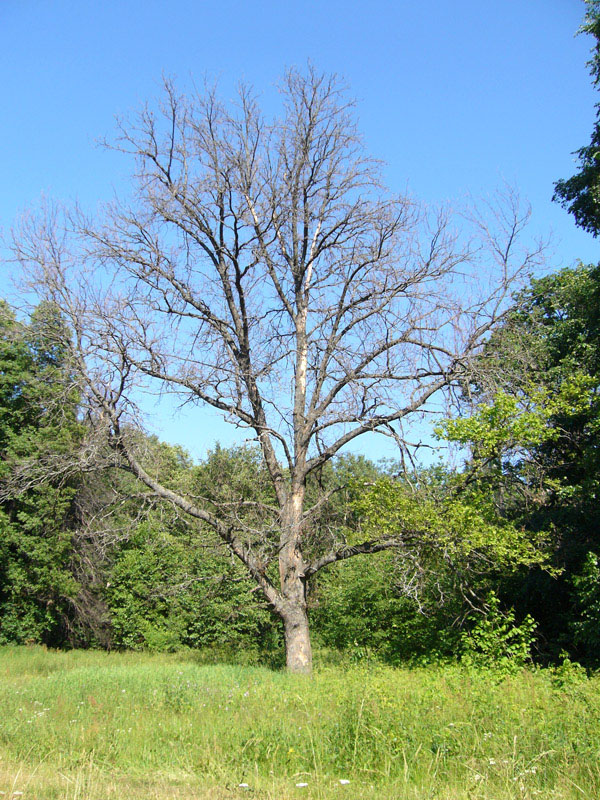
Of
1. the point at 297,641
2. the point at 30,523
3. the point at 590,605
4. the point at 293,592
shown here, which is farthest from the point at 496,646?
the point at 30,523

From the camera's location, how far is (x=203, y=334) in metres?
14.8

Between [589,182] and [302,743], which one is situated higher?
[589,182]

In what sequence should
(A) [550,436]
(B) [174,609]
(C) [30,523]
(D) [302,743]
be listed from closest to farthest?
1. (D) [302,743]
2. (A) [550,436]
3. (C) [30,523]
4. (B) [174,609]

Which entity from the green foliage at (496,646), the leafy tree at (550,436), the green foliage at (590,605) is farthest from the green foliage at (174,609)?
the green foliage at (590,605)

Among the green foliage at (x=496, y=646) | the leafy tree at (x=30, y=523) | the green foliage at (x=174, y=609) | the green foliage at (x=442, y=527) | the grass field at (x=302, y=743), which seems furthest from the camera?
the green foliage at (x=174, y=609)

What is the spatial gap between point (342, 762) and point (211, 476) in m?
12.2

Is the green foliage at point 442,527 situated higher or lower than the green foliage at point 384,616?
higher

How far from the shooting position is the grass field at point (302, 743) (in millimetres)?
5258

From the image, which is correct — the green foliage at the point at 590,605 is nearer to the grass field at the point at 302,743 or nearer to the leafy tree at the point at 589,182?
the grass field at the point at 302,743

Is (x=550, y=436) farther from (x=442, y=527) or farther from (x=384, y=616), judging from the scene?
(x=384, y=616)

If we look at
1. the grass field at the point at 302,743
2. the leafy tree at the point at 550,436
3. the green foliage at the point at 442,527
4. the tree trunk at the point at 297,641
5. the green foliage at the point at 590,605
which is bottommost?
the grass field at the point at 302,743

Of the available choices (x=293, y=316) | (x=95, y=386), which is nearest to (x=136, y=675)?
(x=95, y=386)

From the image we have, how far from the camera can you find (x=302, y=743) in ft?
21.0

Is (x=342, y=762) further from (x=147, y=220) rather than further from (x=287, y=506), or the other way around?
(x=147, y=220)
